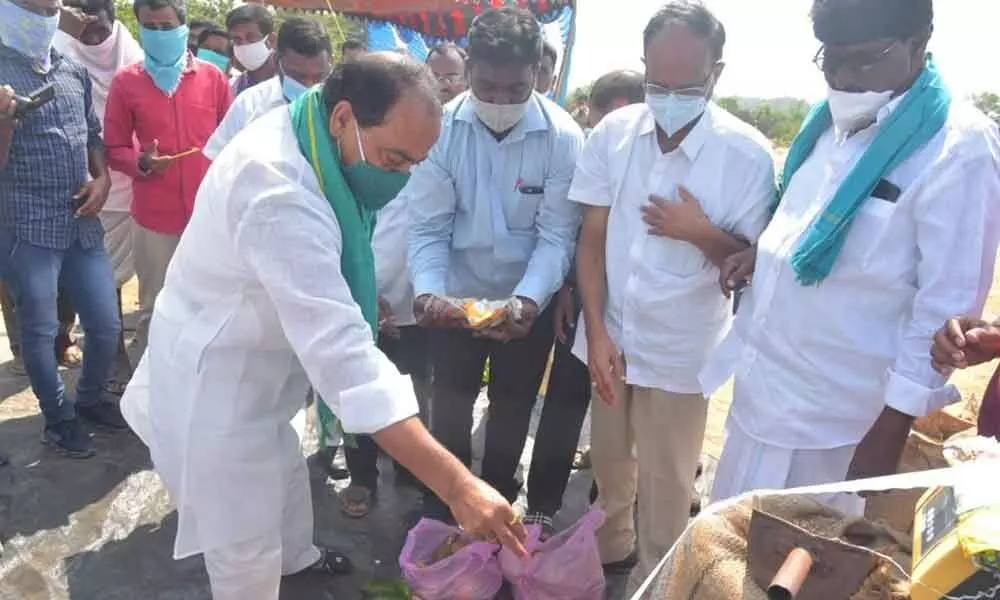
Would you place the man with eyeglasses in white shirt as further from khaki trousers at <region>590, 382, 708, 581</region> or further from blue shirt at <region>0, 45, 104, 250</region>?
khaki trousers at <region>590, 382, 708, 581</region>

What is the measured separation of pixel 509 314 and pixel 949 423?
2.15 meters

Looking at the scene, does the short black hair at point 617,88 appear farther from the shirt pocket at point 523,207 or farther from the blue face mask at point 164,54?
the blue face mask at point 164,54

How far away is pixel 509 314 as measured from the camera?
265cm

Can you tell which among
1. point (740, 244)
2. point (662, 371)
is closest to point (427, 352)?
point (662, 371)

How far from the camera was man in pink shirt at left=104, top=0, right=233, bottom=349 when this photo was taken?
384cm

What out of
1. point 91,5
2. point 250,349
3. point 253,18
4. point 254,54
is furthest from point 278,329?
point 253,18

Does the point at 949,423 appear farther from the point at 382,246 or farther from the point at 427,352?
the point at 382,246

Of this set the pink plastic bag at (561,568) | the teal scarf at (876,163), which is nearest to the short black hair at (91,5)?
the pink plastic bag at (561,568)

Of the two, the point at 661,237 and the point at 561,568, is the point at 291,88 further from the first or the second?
the point at 561,568

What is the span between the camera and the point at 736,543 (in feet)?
4.34

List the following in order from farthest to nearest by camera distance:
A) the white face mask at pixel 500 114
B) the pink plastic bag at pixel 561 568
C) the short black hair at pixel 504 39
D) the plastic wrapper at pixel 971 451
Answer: the white face mask at pixel 500 114, the short black hair at pixel 504 39, the pink plastic bag at pixel 561 568, the plastic wrapper at pixel 971 451

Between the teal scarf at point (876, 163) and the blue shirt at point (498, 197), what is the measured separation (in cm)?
104

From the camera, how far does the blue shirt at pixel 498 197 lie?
9.23 ft

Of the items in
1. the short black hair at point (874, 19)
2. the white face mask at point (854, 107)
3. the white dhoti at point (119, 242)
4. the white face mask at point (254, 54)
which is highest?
the short black hair at point (874, 19)
